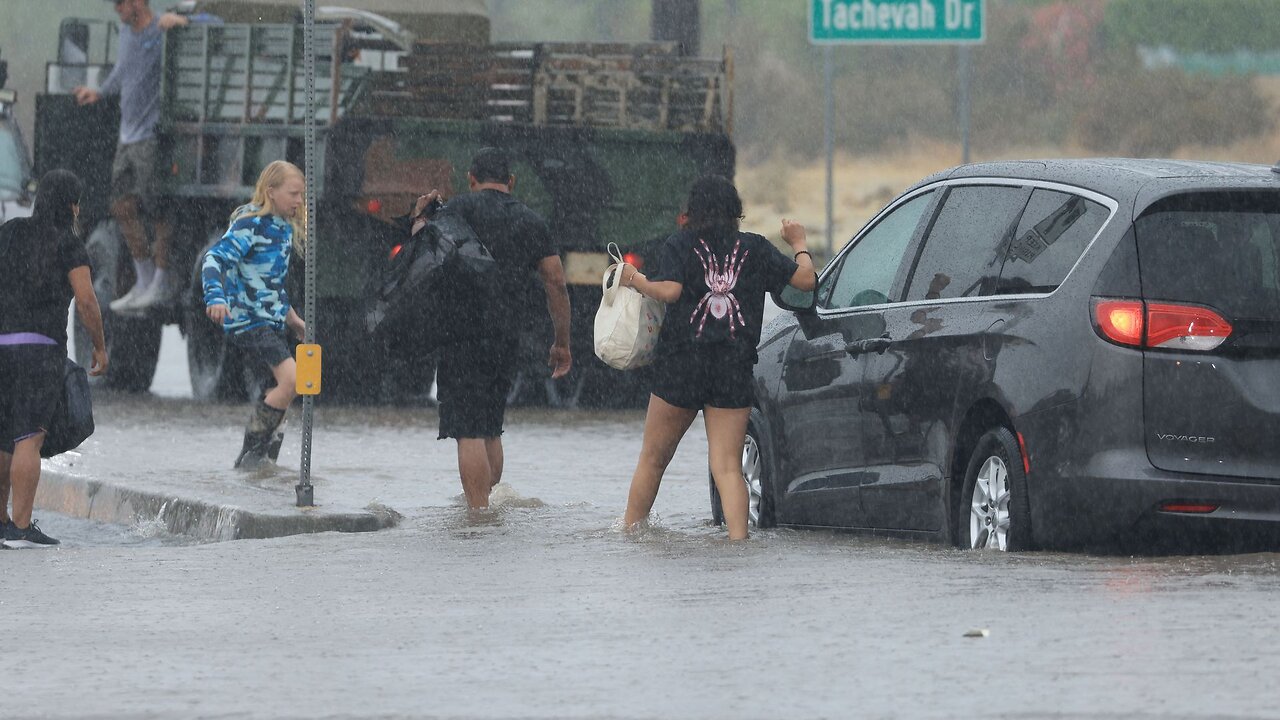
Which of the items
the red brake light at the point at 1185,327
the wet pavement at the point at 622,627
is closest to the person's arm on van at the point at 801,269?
the wet pavement at the point at 622,627

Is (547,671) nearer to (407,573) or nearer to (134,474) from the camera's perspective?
(407,573)

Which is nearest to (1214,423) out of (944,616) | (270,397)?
(944,616)

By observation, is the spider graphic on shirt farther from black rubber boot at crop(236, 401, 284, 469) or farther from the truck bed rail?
the truck bed rail

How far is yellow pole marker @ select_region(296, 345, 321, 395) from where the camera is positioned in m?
11.7

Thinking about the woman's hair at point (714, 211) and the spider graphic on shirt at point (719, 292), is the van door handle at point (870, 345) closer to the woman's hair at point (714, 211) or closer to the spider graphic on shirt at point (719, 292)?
the spider graphic on shirt at point (719, 292)

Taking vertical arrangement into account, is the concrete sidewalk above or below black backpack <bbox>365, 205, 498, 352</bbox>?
below

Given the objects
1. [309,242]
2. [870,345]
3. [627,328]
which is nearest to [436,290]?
[309,242]

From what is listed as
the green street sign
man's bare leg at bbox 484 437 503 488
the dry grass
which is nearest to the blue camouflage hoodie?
man's bare leg at bbox 484 437 503 488

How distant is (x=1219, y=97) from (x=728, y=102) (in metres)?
35.8

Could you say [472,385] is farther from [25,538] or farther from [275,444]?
[275,444]

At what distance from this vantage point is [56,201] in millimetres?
11250

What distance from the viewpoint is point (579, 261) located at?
19.3m

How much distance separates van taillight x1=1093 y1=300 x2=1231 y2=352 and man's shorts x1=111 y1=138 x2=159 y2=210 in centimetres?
1281

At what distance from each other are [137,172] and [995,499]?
12562mm
